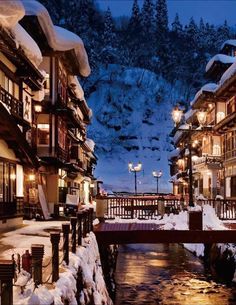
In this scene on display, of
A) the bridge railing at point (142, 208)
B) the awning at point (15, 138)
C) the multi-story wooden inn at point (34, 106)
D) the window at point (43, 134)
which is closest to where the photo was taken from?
the awning at point (15, 138)

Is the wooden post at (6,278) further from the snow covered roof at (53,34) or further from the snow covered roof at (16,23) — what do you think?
the snow covered roof at (53,34)

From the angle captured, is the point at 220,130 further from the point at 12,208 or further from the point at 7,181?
the point at 7,181

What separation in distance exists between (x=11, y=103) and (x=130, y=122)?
88193 mm

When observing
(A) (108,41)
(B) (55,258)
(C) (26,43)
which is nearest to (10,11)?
(C) (26,43)

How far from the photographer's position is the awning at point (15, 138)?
17.4 meters

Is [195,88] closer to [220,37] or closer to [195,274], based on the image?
[220,37]

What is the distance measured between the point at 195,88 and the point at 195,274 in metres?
96.2

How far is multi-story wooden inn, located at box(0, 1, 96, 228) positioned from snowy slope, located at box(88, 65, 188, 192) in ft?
183

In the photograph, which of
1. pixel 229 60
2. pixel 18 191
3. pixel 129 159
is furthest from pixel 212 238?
pixel 129 159

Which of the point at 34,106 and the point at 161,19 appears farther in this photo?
the point at 161,19

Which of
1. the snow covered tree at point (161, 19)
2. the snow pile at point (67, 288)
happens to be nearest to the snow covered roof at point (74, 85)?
the snow pile at point (67, 288)

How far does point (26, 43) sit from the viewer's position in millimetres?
22125

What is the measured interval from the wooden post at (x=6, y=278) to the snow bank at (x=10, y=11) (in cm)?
1260

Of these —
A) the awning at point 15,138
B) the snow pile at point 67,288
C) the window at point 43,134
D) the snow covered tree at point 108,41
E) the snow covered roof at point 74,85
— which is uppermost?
the snow covered tree at point 108,41
